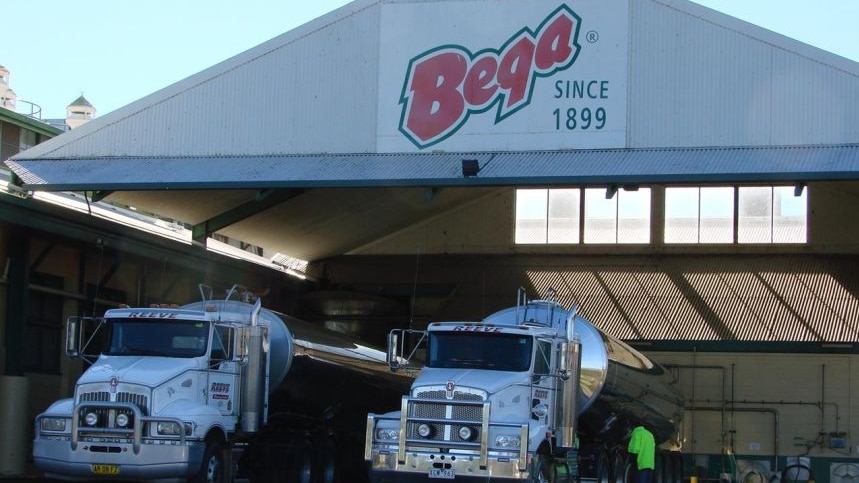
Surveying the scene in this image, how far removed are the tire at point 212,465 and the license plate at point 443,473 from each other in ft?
12.4

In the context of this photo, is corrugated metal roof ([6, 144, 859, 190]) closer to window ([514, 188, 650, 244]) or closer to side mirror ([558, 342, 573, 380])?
side mirror ([558, 342, 573, 380])

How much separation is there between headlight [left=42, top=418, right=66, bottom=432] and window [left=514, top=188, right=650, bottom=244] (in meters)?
25.9

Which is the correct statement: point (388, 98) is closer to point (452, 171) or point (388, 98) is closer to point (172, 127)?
point (452, 171)

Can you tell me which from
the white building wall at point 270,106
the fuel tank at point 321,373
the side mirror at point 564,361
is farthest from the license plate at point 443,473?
the white building wall at point 270,106

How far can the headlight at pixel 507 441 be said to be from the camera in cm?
1861

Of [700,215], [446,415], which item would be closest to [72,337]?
[446,415]

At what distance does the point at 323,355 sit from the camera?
78.5 ft

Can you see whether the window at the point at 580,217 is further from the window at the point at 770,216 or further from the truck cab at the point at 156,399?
the truck cab at the point at 156,399

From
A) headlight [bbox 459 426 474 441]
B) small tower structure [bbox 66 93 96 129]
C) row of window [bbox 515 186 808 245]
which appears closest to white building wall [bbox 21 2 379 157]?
headlight [bbox 459 426 474 441]

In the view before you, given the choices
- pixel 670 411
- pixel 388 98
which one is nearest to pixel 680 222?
pixel 670 411

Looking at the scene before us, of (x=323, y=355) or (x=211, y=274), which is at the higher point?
(x=211, y=274)

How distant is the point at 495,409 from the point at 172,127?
13138mm

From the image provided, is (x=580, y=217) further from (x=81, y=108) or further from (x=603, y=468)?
(x=81, y=108)

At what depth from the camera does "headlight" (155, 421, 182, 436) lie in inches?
741
